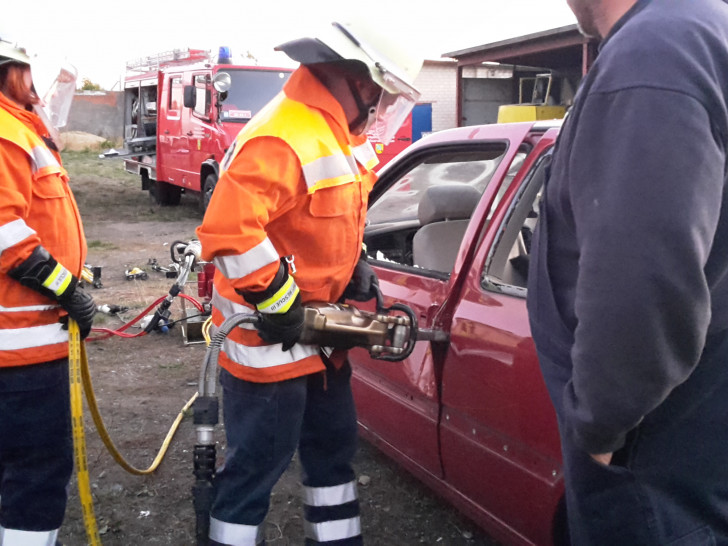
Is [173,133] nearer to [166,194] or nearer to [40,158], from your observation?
[166,194]

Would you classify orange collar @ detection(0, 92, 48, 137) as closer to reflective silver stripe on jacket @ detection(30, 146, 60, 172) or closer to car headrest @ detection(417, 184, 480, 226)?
reflective silver stripe on jacket @ detection(30, 146, 60, 172)

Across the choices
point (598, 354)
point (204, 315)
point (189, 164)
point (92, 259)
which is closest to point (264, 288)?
point (598, 354)

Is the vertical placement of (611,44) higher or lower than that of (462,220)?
higher

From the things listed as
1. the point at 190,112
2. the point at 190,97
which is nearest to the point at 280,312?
the point at 190,97

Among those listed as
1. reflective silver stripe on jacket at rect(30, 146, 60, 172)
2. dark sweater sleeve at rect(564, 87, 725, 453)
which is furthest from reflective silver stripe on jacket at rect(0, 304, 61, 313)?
dark sweater sleeve at rect(564, 87, 725, 453)

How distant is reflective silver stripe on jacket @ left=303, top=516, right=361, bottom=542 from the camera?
2486 mm

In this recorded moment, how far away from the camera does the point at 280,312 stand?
204cm

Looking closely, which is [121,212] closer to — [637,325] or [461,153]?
[461,153]

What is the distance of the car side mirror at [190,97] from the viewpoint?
11516 mm

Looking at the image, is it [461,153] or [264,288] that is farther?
[461,153]

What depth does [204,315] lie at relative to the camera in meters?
5.52

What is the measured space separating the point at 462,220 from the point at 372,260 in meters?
0.49

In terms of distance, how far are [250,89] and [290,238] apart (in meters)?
9.28

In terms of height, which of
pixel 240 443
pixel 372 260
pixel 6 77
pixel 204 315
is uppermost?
pixel 6 77
